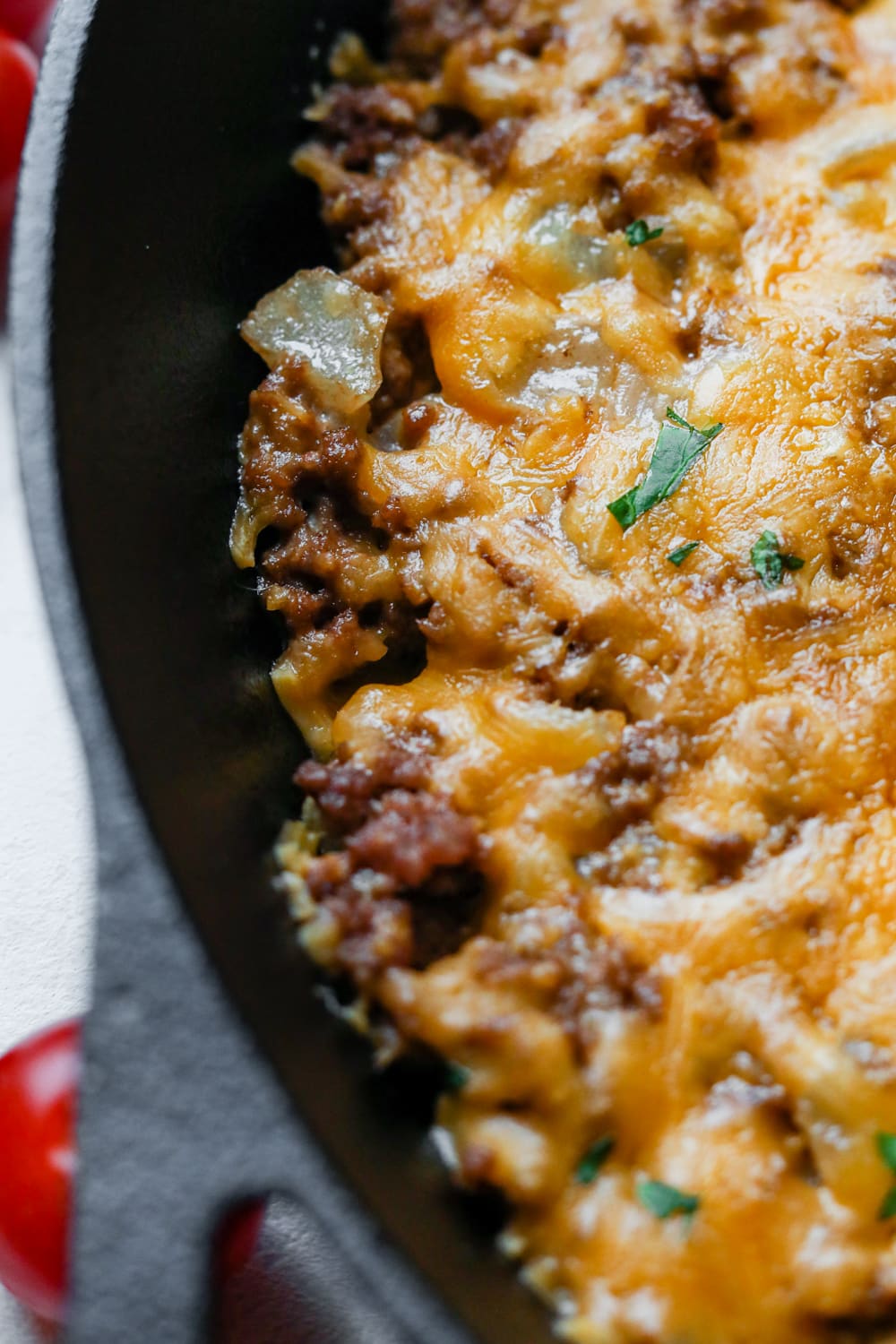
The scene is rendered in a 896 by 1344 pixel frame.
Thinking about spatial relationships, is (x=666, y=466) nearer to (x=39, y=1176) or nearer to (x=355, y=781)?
(x=355, y=781)

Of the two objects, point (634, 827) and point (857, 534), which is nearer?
point (634, 827)

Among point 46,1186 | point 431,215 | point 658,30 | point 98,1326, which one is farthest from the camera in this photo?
point 658,30

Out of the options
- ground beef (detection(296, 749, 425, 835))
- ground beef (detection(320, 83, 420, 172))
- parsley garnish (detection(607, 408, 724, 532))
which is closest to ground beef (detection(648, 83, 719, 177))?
ground beef (detection(320, 83, 420, 172))

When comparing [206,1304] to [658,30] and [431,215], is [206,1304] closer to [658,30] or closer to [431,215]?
[431,215]

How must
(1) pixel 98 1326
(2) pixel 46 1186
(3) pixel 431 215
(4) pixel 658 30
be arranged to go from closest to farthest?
(1) pixel 98 1326 → (2) pixel 46 1186 → (3) pixel 431 215 → (4) pixel 658 30

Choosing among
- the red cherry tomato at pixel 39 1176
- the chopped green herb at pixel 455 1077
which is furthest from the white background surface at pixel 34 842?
the chopped green herb at pixel 455 1077

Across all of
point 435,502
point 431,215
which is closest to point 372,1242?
point 435,502
